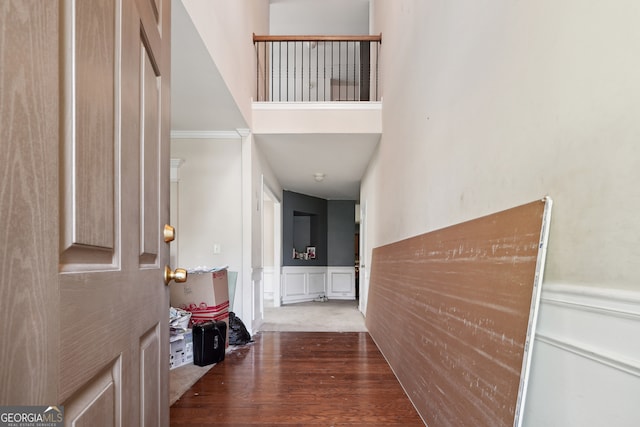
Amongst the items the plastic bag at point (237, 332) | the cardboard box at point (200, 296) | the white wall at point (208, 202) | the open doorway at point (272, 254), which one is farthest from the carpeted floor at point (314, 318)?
the cardboard box at point (200, 296)

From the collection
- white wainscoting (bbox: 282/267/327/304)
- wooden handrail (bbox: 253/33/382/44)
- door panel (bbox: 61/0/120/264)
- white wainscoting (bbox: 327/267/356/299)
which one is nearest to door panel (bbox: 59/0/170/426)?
door panel (bbox: 61/0/120/264)

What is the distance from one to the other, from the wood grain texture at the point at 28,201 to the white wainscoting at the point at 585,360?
1059 millimetres

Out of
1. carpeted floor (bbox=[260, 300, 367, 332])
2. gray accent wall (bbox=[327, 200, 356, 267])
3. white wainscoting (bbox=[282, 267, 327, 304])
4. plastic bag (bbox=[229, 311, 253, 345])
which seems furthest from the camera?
gray accent wall (bbox=[327, 200, 356, 267])

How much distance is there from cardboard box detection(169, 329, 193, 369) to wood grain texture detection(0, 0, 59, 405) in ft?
9.64

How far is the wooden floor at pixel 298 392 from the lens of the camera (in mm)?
2217

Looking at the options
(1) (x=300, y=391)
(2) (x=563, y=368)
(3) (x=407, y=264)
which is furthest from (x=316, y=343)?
(2) (x=563, y=368)

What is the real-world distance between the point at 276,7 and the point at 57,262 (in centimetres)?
720

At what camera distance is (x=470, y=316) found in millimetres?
1526

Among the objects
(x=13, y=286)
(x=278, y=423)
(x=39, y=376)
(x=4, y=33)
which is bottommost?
(x=278, y=423)

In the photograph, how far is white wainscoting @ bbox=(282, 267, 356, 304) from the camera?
789cm

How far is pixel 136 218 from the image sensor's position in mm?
887

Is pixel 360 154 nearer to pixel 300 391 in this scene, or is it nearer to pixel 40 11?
pixel 300 391

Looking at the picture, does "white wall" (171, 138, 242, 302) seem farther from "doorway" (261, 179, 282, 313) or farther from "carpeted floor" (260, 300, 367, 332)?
"doorway" (261, 179, 282, 313)

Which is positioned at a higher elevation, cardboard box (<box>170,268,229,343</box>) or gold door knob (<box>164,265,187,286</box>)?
gold door knob (<box>164,265,187,286</box>)
